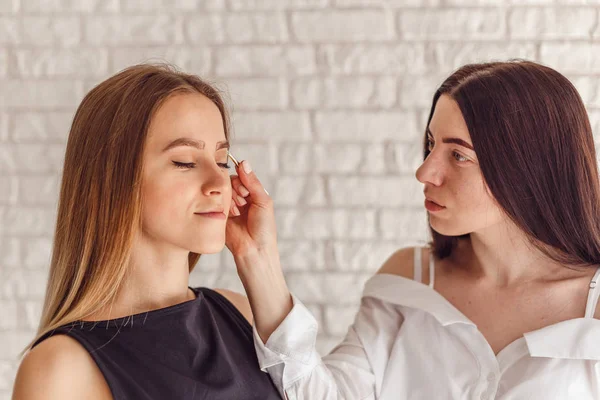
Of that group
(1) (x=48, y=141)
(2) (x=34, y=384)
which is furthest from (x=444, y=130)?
(1) (x=48, y=141)

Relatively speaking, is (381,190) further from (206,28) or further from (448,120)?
(206,28)

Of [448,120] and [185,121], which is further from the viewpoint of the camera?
[448,120]

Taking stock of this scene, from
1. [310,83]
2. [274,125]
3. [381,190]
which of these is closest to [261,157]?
[274,125]

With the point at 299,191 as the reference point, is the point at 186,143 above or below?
above

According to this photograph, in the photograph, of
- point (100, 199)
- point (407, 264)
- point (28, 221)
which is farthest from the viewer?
point (28, 221)

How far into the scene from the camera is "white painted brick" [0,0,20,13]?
85.2 inches

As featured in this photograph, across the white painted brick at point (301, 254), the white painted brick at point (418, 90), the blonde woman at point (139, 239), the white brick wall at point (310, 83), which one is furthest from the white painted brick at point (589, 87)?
the blonde woman at point (139, 239)

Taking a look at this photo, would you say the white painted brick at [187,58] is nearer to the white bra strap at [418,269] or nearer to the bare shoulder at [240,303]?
the bare shoulder at [240,303]

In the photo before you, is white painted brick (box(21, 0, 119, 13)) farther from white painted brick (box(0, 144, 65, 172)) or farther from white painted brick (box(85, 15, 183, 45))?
white painted brick (box(0, 144, 65, 172))

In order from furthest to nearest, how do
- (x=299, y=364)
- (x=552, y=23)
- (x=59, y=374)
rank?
(x=552, y=23), (x=299, y=364), (x=59, y=374)

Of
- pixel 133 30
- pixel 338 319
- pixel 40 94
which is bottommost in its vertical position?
pixel 338 319

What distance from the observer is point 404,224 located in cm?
208

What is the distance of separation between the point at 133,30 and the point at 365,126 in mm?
716

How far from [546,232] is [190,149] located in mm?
777
